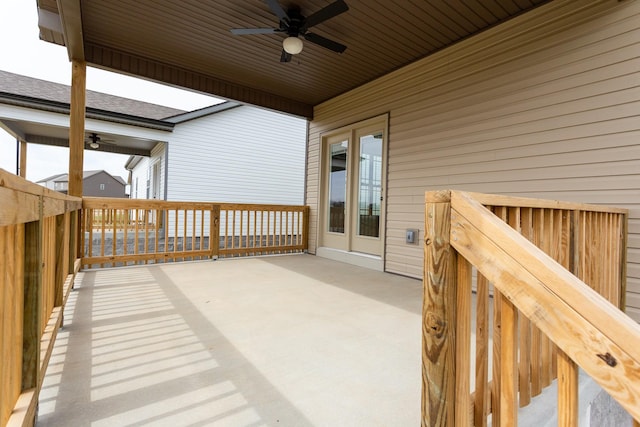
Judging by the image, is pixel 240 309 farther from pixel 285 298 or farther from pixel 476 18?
pixel 476 18

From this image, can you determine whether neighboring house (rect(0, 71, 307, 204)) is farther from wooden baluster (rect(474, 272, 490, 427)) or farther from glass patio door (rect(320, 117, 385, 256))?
wooden baluster (rect(474, 272, 490, 427))

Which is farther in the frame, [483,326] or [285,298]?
[285,298]

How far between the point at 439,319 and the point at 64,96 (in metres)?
9.32

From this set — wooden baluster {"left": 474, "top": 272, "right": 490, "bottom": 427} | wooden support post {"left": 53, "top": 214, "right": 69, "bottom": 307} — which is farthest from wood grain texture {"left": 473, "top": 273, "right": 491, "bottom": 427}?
wooden support post {"left": 53, "top": 214, "right": 69, "bottom": 307}

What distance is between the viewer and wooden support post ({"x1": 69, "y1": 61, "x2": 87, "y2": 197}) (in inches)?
148

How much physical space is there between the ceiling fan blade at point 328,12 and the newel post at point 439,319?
252 centimetres

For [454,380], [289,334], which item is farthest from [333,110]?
[454,380]

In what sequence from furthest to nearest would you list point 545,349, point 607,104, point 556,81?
point 556,81
point 607,104
point 545,349

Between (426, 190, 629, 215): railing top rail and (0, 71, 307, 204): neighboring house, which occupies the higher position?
(0, 71, 307, 204): neighboring house

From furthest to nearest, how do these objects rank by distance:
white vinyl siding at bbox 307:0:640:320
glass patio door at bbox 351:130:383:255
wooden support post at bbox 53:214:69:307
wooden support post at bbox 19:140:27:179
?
wooden support post at bbox 19:140:27:179 → glass patio door at bbox 351:130:383:255 → white vinyl siding at bbox 307:0:640:320 → wooden support post at bbox 53:214:69:307

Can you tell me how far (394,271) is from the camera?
4316mm

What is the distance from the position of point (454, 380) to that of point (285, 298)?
7.53ft

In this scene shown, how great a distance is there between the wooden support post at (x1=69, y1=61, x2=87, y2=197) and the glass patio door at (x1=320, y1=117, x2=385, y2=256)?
12.0 ft

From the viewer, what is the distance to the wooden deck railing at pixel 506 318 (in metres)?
0.59
